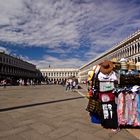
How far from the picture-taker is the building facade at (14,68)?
324ft

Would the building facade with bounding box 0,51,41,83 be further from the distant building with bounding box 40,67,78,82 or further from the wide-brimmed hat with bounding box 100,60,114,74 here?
the wide-brimmed hat with bounding box 100,60,114,74

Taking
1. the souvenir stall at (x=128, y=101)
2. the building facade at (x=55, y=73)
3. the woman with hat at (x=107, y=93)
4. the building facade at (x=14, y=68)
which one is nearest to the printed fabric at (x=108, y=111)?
the woman with hat at (x=107, y=93)

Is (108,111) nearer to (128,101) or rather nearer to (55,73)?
(128,101)

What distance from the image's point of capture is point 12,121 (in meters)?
6.66

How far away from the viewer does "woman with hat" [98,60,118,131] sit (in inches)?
249

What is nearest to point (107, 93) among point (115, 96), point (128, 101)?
point (115, 96)

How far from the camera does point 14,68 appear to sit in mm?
114000

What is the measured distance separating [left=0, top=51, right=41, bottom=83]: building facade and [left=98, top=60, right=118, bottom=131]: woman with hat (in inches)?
3130

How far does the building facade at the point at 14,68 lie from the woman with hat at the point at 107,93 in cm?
7949

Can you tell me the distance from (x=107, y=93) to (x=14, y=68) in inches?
4372

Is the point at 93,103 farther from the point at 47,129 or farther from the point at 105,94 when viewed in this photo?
the point at 47,129

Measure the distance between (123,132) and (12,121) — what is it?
3040mm

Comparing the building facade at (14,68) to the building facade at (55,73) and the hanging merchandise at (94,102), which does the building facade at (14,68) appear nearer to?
the building facade at (55,73)

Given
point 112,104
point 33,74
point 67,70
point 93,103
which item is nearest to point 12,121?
point 93,103
